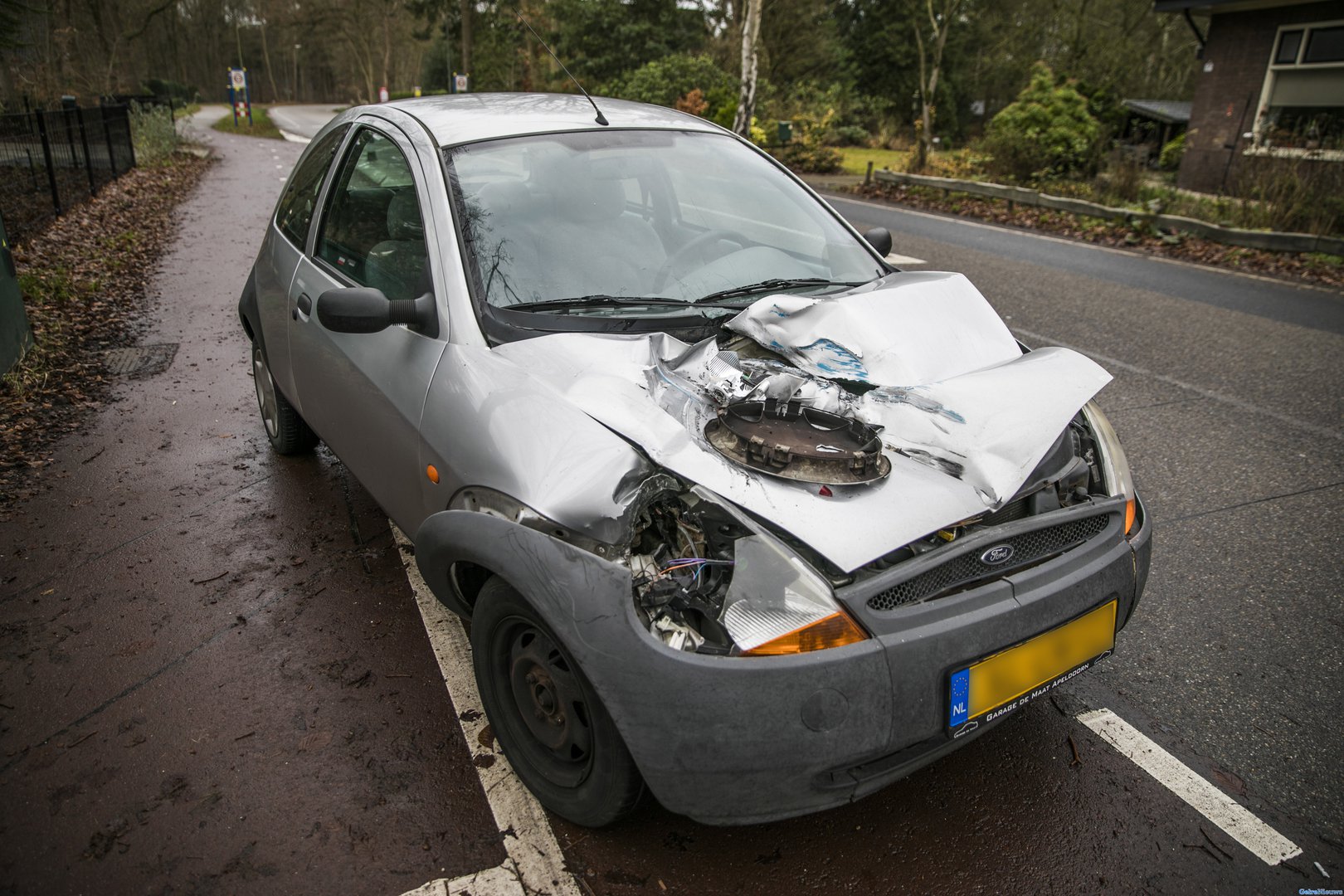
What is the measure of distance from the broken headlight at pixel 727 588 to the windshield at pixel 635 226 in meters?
0.93

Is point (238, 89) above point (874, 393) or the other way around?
above

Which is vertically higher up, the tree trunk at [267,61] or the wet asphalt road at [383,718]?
the tree trunk at [267,61]

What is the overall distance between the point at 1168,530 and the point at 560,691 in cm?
303

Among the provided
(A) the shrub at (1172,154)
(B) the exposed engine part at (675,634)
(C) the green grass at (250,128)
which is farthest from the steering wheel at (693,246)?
(C) the green grass at (250,128)

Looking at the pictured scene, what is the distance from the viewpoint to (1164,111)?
88.1ft

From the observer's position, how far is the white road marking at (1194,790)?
220cm

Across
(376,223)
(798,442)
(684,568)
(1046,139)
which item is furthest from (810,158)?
(684,568)

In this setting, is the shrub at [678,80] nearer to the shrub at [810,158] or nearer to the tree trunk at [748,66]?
the shrub at [810,158]

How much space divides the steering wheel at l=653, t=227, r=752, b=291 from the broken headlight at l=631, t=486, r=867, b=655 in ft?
3.57

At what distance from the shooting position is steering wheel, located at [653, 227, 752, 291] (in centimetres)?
293

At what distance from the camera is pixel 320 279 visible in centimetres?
331

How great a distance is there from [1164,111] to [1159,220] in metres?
19.1

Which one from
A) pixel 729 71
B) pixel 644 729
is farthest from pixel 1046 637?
pixel 729 71

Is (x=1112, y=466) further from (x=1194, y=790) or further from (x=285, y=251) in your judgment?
(x=285, y=251)
